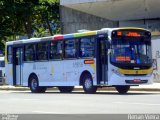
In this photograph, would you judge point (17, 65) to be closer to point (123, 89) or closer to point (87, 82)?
point (87, 82)

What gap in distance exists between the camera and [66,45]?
2858 centimetres

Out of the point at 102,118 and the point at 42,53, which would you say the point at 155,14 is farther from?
the point at 102,118

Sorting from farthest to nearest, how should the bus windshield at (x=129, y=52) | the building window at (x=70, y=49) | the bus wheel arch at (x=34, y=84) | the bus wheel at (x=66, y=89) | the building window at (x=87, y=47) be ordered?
the bus wheel arch at (x=34, y=84), the bus wheel at (x=66, y=89), the building window at (x=70, y=49), the building window at (x=87, y=47), the bus windshield at (x=129, y=52)

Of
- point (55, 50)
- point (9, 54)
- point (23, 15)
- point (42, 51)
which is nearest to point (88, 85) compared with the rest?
point (55, 50)

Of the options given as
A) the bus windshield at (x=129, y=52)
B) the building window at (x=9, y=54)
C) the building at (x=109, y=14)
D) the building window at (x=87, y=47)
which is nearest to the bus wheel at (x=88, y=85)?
the building window at (x=87, y=47)

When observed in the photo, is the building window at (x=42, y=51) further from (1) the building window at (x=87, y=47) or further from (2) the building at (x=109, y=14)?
(2) the building at (x=109, y=14)

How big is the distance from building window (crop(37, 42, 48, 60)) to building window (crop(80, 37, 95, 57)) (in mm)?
3388

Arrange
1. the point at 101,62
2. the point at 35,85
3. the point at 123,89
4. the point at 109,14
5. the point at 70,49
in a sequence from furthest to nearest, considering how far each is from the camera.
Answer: the point at 109,14
the point at 35,85
the point at 70,49
the point at 123,89
the point at 101,62

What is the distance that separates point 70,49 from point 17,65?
19.4 ft

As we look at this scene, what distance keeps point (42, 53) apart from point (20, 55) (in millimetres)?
2398

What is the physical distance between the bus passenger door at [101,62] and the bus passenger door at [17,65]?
742cm

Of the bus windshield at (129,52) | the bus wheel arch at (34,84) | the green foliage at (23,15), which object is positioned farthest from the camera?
the green foliage at (23,15)

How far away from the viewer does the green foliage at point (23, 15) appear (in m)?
50.5

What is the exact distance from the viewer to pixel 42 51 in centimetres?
3053
